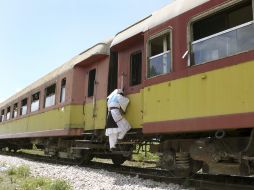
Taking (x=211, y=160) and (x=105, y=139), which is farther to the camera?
(x=105, y=139)

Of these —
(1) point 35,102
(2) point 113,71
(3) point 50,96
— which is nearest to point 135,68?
(2) point 113,71

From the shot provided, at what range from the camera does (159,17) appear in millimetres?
8047

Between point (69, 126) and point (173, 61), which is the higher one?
point (173, 61)

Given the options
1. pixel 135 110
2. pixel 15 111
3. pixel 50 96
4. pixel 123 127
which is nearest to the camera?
pixel 135 110

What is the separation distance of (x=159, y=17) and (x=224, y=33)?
206cm

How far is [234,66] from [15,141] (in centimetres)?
1810

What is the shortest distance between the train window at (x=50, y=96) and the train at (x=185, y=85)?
9.54 ft

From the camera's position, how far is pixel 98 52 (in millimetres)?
10914

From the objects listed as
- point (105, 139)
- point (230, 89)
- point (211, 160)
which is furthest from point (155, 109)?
point (105, 139)

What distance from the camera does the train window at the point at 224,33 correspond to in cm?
594

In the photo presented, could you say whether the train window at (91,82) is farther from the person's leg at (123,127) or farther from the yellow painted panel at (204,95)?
the yellow painted panel at (204,95)

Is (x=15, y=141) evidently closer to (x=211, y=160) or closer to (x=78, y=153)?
(x=78, y=153)

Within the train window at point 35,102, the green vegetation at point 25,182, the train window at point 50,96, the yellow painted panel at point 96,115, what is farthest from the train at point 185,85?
the train window at point 35,102

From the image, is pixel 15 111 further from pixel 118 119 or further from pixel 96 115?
pixel 118 119
